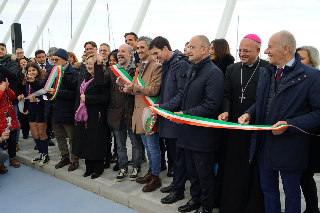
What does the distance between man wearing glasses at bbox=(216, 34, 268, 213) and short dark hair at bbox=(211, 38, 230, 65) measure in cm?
40

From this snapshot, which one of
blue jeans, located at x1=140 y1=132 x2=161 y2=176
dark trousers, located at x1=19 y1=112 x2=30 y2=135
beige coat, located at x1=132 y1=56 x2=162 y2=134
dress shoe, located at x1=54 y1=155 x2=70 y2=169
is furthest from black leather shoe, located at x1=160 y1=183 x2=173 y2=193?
dark trousers, located at x1=19 y1=112 x2=30 y2=135

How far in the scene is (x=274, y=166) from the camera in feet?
7.45

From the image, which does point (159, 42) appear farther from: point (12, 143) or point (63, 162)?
point (12, 143)

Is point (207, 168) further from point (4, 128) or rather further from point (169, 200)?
point (4, 128)

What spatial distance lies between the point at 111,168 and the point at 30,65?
229 centimetres

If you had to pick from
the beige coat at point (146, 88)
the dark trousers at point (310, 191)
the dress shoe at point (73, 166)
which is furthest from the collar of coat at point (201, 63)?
the dress shoe at point (73, 166)

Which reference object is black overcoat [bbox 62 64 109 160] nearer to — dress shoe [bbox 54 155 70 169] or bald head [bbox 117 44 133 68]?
bald head [bbox 117 44 133 68]

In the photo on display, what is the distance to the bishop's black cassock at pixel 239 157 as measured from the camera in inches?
106

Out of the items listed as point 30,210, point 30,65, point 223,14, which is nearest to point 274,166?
point 30,210

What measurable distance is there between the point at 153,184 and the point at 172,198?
449 mm

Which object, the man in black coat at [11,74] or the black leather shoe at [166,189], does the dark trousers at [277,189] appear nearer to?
the black leather shoe at [166,189]

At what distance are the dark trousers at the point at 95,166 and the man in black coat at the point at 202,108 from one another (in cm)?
179

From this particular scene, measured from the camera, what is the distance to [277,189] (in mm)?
2496

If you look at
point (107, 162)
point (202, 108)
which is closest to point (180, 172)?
point (202, 108)
